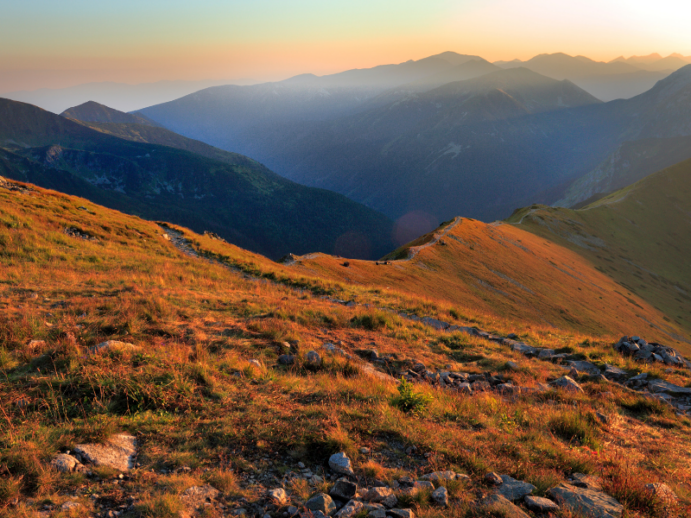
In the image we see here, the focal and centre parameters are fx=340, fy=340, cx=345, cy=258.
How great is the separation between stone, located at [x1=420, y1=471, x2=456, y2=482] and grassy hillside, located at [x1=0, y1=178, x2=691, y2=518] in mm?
138

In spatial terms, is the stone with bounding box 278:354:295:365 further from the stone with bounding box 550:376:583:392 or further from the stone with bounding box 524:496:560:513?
the stone with bounding box 550:376:583:392

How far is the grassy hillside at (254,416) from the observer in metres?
4.02

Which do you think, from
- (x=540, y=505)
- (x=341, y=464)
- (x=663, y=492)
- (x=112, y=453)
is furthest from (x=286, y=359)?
(x=663, y=492)

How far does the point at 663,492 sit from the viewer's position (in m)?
4.76

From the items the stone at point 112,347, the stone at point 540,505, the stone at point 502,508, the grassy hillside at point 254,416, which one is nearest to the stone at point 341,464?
the grassy hillside at point 254,416

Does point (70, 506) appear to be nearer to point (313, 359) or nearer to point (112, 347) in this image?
point (112, 347)

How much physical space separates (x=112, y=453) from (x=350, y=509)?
3.12 metres

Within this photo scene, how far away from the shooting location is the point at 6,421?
4.75 metres

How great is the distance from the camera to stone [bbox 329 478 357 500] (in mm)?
4035

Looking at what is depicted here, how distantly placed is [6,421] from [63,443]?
4.14ft

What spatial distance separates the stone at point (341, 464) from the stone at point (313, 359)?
140 inches

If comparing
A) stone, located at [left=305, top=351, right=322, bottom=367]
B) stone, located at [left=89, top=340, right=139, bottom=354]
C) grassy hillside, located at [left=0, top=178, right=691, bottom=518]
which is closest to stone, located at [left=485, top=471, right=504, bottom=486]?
grassy hillside, located at [left=0, top=178, right=691, bottom=518]

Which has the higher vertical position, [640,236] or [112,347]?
[112,347]

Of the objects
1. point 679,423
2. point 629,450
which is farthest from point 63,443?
point 679,423
